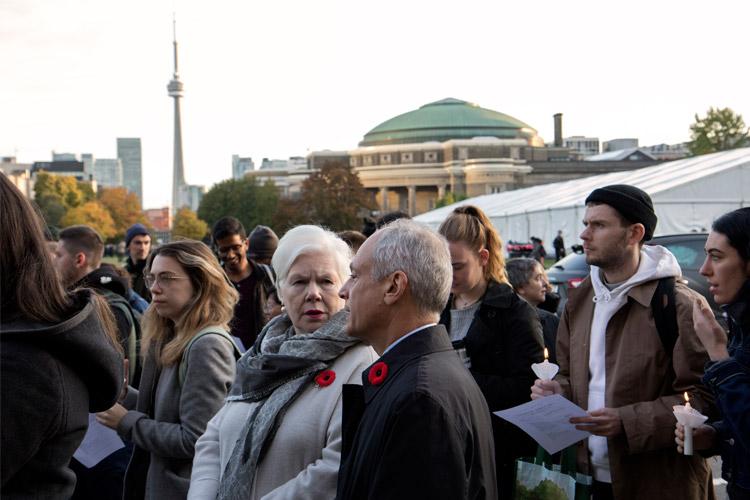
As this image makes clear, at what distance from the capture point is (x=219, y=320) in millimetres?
3854

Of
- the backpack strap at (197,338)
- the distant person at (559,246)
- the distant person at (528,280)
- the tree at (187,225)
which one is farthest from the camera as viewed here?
the tree at (187,225)

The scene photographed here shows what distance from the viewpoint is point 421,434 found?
198 centimetres

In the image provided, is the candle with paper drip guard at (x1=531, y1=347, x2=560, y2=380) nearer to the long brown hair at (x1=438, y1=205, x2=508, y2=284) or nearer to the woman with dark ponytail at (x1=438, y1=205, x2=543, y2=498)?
the woman with dark ponytail at (x1=438, y1=205, x2=543, y2=498)

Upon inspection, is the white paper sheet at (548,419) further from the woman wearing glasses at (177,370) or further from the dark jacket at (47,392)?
the dark jacket at (47,392)

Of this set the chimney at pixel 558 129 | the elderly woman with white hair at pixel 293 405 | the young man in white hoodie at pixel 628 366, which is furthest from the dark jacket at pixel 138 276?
the chimney at pixel 558 129

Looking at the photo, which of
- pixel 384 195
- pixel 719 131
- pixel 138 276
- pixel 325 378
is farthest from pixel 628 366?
pixel 384 195

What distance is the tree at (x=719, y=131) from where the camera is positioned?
5194cm

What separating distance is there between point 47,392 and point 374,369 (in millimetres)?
867

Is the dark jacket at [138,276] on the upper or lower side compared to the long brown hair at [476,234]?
lower

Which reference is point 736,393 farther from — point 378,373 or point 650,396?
point 378,373

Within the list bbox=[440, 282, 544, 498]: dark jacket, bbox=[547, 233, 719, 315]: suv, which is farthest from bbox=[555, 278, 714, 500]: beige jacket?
bbox=[547, 233, 719, 315]: suv

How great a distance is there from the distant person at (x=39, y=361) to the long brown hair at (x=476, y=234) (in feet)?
7.30

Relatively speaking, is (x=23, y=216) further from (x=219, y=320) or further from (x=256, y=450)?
(x=219, y=320)

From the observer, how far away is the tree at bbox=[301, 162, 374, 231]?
62312 millimetres
